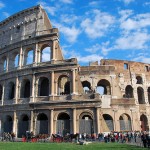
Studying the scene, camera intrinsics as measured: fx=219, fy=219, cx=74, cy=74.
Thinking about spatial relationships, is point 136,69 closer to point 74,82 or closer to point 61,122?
point 74,82

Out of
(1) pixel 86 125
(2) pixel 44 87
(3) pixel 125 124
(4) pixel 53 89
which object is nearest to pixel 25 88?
(2) pixel 44 87

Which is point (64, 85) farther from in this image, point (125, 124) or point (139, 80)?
point (139, 80)

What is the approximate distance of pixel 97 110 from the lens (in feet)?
72.7

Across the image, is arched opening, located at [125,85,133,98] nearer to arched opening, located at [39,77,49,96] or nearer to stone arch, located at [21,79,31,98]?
arched opening, located at [39,77,49,96]

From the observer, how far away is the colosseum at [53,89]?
22750mm

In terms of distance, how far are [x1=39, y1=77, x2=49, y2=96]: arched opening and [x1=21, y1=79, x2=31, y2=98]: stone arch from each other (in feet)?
6.06

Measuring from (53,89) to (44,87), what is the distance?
2.21m

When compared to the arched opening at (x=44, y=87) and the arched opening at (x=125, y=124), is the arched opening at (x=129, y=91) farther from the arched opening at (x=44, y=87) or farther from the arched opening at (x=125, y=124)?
the arched opening at (x=44, y=87)

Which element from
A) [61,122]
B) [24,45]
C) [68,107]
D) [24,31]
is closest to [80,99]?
[68,107]

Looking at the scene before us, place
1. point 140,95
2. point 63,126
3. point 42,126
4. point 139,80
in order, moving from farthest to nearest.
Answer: point 140,95 < point 139,80 < point 42,126 < point 63,126

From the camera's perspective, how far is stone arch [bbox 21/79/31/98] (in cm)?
2578

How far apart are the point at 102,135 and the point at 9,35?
59.0ft

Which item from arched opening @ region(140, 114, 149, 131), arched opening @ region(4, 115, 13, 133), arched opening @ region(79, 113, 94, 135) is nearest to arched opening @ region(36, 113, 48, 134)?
arched opening @ region(79, 113, 94, 135)

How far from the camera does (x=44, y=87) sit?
25578 mm
